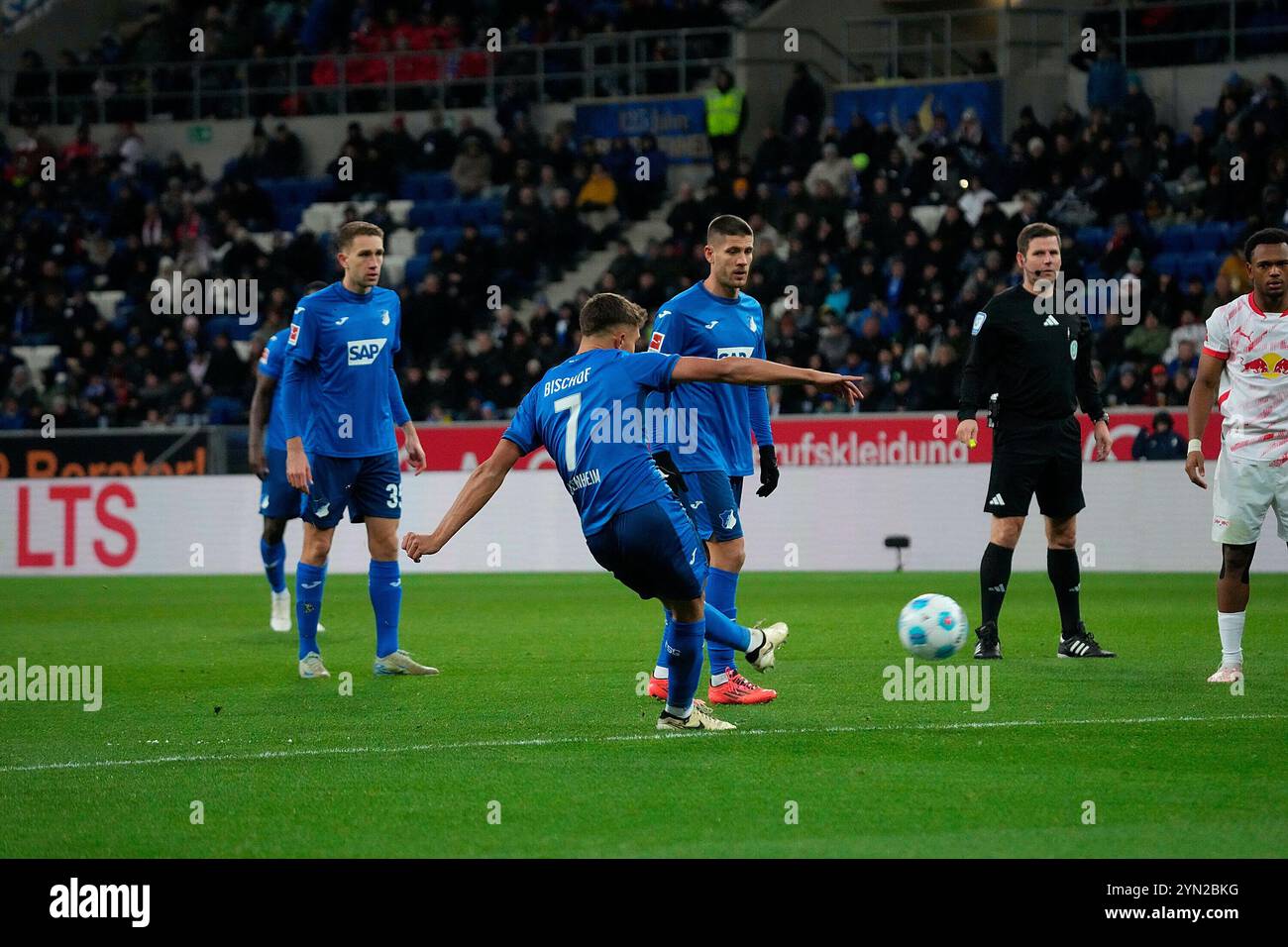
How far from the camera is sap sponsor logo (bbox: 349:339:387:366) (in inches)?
418

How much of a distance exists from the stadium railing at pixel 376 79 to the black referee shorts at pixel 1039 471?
1712 cm

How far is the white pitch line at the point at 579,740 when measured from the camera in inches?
297

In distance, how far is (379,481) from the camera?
416 inches

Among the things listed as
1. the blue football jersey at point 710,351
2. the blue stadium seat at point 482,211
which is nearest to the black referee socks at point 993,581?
the blue football jersey at point 710,351

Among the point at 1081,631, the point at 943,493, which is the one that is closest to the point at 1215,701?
the point at 1081,631

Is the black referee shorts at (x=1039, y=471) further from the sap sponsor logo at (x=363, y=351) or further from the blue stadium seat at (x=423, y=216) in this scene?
the blue stadium seat at (x=423, y=216)

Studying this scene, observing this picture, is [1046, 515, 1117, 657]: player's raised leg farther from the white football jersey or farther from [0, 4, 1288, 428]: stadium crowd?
[0, 4, 1288, 428]: stadium crowd

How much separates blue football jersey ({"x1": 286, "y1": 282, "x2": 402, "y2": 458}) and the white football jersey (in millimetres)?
4615
